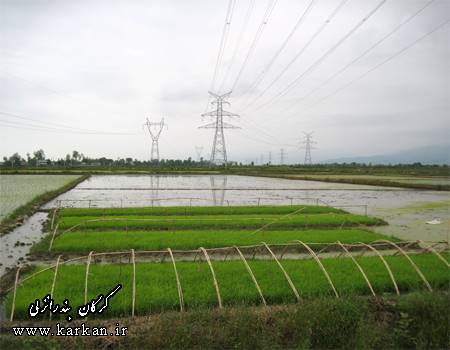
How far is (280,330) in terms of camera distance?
5.21 meters

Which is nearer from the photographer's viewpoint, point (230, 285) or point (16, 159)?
point (230, 285)

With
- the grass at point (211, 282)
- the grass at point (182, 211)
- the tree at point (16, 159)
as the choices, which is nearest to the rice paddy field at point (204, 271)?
the grass at point (211, 282)

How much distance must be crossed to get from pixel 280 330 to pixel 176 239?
5748 millimetres

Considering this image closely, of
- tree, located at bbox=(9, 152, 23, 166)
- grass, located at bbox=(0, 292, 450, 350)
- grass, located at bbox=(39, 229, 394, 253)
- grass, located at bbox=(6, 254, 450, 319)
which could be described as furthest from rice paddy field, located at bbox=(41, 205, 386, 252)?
tree, located at bbox=(9, 152, 23, 166)

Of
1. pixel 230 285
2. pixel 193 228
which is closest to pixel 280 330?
pixel 230 285

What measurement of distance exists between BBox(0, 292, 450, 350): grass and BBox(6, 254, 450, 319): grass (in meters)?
0.55

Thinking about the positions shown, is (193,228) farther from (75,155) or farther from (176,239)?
(75,155)

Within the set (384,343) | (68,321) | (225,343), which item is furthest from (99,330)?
(384,343)

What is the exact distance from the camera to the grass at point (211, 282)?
6.10m

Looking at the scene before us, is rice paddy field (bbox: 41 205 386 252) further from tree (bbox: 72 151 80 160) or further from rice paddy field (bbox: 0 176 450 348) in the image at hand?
tree (bbox: 72 151 80 160)

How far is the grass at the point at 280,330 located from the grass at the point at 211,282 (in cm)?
55

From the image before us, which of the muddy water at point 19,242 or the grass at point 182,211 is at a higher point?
the grass at point 182,211

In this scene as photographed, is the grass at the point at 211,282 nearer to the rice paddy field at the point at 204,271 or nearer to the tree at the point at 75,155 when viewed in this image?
the rice paddy field at the point at 204,271

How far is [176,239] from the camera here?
1050cm
